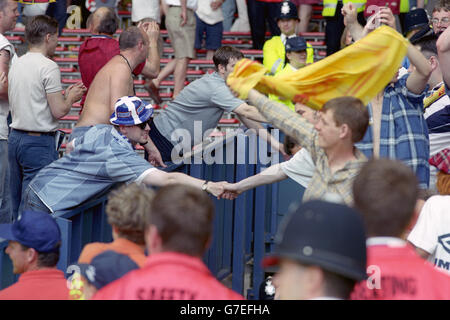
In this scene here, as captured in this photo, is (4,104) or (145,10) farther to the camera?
(145,10)

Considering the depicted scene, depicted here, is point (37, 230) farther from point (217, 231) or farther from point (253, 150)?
point (253, 150)

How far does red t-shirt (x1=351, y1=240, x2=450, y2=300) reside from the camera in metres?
2.80

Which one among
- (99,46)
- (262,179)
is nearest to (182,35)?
(99,46)

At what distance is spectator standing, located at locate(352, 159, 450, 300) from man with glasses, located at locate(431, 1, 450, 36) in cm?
413

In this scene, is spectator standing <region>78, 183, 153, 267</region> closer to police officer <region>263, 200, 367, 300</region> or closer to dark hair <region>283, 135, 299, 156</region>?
police officer <region>263, 200, 367, 300</region>

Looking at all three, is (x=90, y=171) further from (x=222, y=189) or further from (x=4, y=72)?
(x=4, y=72)

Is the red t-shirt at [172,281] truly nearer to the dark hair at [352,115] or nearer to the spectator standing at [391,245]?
the spectator standing at [391,245]

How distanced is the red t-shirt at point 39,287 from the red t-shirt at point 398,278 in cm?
148

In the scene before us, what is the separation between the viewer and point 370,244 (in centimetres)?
281

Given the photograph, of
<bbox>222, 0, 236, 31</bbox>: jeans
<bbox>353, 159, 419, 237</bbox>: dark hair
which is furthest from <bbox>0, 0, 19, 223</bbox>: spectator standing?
<bbox>222, 0, 236, 31</bbox>: jeans

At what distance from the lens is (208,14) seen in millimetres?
11492

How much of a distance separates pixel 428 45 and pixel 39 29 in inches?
125

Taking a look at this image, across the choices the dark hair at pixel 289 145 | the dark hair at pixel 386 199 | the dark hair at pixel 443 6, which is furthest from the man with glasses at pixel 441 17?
the dark hair at pixel 386 199
